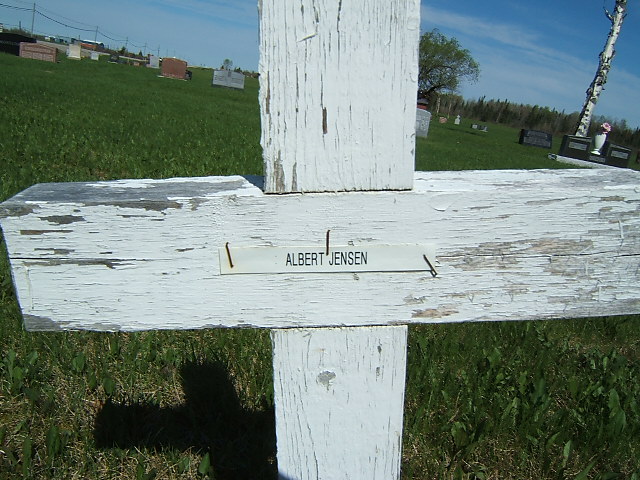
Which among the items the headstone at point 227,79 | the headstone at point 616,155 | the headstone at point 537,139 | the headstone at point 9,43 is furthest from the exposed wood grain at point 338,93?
the headstone at point 9,43

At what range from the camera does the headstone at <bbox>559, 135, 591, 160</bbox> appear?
21391 mm

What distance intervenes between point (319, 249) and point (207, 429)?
1533mm

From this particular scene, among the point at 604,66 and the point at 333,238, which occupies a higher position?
the point at 604,66

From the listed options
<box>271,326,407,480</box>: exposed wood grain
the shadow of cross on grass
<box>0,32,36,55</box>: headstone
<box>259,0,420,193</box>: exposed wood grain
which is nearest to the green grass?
the shadow of cross on grass

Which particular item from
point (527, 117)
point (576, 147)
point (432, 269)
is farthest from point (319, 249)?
point (527, 117)

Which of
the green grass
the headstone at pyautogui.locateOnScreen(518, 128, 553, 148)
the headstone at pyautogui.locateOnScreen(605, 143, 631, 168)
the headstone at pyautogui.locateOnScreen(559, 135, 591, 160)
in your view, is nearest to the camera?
the green grass

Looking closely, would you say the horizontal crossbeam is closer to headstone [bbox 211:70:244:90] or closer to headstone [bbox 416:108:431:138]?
headstone [bbox 416:108:431:138]

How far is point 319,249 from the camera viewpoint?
1.04 metres

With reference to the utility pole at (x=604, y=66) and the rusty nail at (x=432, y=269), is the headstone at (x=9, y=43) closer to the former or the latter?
the utility pole at (x=604, y=66)

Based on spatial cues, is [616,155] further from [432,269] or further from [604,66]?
[432,269]

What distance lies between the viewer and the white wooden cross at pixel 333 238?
959 mm

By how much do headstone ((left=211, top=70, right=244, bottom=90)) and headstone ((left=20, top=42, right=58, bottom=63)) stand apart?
432 inches

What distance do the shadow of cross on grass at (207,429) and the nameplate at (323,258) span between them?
133cm

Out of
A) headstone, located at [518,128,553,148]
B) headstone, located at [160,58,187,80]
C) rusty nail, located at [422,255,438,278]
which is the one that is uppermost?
headstone, located at [160,58,187,80]
